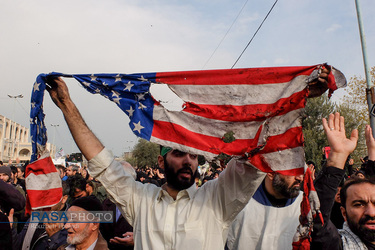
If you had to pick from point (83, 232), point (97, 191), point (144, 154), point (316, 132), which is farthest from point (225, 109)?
point (144, 154)

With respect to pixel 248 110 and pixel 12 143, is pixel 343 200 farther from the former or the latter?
pixel 12 143

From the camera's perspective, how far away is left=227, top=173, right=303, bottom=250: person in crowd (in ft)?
9.59

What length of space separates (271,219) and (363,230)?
0.78m

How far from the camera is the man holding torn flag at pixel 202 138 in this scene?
2389 millimetres

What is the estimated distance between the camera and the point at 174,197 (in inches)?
108

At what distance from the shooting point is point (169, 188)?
2.78 m

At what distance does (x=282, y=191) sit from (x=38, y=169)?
2.35m

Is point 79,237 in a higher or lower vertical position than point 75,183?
lower

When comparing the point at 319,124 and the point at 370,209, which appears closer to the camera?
the point at 370,209

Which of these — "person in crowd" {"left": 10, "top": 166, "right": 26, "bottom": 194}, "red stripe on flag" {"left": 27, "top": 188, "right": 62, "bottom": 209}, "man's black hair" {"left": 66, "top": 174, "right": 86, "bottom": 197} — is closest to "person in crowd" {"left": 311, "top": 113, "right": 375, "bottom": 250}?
"red stripe on flag" {"left": 27, "top": 188, "right": 62, "bottom": 209}

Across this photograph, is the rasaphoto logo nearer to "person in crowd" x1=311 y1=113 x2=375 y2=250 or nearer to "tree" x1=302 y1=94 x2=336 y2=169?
"person in crowd" x1=311 y1=113 x2=375 y2=250

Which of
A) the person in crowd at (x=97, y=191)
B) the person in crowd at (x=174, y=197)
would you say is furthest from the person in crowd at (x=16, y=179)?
the person in crowd at (x=174, y=197)

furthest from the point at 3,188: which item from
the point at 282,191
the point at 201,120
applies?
the point at 282,191

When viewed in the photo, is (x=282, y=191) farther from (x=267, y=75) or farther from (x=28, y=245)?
(x=28, y=245)
